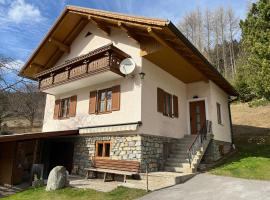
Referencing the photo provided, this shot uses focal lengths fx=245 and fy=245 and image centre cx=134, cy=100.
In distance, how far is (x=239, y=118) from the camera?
2725 centimetres

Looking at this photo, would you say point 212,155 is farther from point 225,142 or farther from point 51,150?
point 51,150

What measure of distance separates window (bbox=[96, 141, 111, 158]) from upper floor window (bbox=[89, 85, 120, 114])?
1.78m

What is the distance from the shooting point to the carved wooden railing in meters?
12.9

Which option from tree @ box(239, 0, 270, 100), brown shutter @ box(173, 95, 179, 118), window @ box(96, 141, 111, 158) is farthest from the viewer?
brown shutter @ box(173, 95, 179, 118)

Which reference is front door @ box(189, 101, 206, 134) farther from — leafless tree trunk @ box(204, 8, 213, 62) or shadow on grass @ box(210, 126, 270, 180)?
leafless tree trunk @ box(204, 8, 213, 62)

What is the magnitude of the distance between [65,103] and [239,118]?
1944 cm

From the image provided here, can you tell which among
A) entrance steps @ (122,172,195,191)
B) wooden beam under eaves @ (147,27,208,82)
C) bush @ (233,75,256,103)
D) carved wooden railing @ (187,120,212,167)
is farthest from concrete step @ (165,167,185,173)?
bush @ (233,75,256,103)

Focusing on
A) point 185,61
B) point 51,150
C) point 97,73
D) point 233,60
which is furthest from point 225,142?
point 233,60

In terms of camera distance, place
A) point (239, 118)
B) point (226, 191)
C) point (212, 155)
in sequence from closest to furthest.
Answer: point (226, 191)
point (212, 155)
point (239, 118)

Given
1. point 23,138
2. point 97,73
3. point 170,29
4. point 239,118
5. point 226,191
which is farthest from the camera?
point 239,118

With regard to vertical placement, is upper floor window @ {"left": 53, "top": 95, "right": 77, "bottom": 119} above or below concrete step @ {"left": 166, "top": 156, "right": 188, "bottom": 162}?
above

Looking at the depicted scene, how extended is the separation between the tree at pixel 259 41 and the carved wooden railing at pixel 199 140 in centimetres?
402

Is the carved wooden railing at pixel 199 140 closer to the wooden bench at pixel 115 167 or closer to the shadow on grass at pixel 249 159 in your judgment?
the shadow on grass at pixel 249 159

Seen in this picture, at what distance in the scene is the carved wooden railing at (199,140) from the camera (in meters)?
12.9
